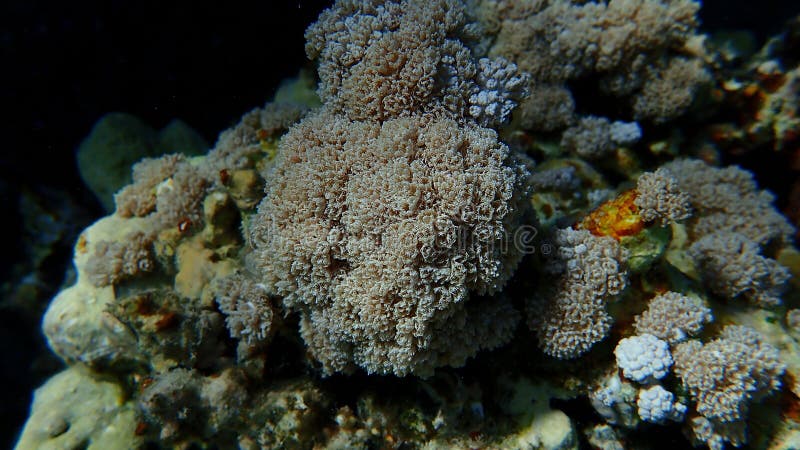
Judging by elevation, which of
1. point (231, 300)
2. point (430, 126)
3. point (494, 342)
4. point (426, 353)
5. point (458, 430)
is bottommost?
point (458, 430)

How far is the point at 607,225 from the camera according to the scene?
3.17 m

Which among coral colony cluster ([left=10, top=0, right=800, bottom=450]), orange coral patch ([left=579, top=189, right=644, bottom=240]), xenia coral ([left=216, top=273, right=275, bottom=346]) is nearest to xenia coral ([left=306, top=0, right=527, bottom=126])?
coral colony cluster ([left=10, top=0, right=800, bottom=450])

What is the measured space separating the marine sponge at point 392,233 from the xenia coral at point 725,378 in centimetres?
125

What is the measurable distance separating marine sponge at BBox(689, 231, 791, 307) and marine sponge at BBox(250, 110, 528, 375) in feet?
6.18

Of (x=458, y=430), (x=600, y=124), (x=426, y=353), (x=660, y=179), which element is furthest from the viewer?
(x=600, y=124)

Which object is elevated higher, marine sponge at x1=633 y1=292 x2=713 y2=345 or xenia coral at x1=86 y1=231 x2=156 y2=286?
xenia coral at x1=86 y1=231 x2=156 y2=286

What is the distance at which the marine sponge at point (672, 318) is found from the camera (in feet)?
9.79

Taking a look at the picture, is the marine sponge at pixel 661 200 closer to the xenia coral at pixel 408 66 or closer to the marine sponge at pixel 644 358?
the marine sponge at pixel 644 358

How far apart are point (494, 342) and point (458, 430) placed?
804 millimetres

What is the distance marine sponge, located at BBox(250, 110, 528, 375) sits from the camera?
254 cm

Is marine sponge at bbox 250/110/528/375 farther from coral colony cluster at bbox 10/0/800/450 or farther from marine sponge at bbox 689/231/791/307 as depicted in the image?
marine sponge at bbox 689/231/791/307

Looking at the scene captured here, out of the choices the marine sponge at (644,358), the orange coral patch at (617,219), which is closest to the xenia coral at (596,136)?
the orange coral patch at (617,219)

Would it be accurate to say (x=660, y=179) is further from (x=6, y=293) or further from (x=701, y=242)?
(x=6, y=293)

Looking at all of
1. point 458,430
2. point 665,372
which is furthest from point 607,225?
point 458,430
